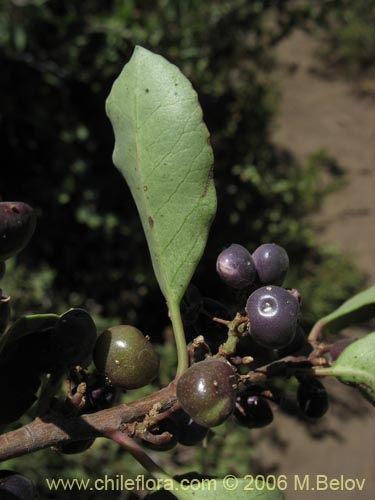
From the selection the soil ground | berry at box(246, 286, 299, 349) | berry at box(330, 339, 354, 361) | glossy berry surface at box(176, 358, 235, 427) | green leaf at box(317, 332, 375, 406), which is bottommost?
the soil ground

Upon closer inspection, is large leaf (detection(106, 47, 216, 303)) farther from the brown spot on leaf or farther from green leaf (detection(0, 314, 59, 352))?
green leaf (detection(0, 314, 59, 352))

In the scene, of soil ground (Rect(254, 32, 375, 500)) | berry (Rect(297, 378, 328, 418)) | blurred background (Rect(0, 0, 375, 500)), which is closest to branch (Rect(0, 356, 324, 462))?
berry (Rect(297, 378, 328, 418))

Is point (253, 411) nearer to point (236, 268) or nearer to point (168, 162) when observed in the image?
point (236, 268)

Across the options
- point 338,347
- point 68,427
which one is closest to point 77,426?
point 68,427

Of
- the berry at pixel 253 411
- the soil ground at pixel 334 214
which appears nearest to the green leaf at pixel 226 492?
the berry at pixel 253 411

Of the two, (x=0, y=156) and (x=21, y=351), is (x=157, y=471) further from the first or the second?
(x=0, y=156)

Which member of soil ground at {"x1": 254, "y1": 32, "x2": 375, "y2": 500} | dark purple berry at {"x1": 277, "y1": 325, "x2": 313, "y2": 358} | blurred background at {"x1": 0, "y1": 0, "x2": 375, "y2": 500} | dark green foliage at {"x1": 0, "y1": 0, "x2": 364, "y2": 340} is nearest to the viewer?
dark purple berry at {"x1": 277, "y1": 325, "x2": 313, "y2": 358}
